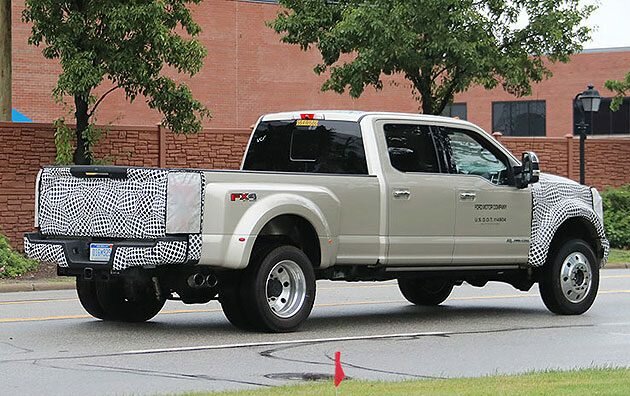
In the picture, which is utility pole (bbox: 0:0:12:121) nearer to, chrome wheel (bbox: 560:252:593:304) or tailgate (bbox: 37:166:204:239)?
tailgate (bbox: 37:166:204:239)

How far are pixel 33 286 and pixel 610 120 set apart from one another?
4469 centimetres

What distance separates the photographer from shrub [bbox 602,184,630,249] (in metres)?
33.0

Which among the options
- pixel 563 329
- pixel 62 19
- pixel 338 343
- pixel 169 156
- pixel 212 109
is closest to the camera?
pixel 338 343

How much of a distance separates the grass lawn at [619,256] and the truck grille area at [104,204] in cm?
1826

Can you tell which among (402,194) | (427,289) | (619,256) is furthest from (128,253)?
(619,256)

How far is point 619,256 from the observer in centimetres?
3072

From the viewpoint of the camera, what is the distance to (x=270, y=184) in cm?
1308

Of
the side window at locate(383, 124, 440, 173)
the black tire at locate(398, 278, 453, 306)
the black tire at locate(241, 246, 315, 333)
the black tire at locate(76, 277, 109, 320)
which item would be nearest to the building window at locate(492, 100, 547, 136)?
the black tire at locate(398, 278, 453, 306)

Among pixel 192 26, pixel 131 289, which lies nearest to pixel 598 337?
pixel 131 289

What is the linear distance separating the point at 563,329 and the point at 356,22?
1629cm

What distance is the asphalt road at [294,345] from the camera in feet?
33.8

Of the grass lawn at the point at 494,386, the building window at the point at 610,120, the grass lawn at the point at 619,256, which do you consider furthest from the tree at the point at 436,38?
the building window at the point at 610,120

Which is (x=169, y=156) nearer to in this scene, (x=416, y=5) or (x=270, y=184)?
(x=416, y=5)

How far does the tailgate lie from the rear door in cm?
261
